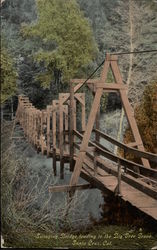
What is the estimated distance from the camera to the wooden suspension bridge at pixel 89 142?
2939mm

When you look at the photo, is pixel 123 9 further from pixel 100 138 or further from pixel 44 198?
pixel 44 198

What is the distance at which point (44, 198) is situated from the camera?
292cm

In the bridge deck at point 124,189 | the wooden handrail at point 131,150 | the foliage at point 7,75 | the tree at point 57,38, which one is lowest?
the bridge deck at point 124,189

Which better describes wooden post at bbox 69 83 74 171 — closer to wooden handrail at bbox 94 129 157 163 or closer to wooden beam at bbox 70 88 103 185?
wooden beam at bbox 70 88 103 185

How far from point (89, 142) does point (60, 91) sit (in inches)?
13.2

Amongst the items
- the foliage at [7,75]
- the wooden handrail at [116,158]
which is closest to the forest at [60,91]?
the foliage at [7,75]

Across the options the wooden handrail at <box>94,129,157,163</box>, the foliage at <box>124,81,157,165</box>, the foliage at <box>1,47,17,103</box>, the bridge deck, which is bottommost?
the bridge deck

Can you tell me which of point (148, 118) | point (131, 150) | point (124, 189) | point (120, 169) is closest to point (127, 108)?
point (148, 118)

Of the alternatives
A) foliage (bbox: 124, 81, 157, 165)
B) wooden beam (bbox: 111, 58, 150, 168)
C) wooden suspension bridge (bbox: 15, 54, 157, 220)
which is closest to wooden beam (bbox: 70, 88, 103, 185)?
wooden suspension bridge (bbox: 15, 54, 157, 220)

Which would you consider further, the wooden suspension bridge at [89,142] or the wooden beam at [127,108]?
the wooden beam at [127,108]

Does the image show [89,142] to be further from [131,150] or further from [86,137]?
[131,150]

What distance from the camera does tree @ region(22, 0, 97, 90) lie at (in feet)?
9.64

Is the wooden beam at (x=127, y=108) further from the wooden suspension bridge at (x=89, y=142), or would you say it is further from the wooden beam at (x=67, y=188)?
the wooden beam at (x=67, y=188)

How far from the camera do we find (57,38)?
2943 millimetres
